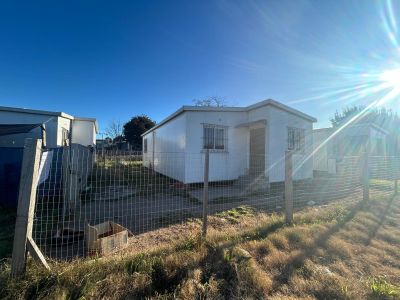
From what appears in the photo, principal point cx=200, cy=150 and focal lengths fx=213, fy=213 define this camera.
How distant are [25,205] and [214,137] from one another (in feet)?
29.2

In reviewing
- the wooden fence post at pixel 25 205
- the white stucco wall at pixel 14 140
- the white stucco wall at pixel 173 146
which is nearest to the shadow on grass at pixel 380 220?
the wooden fence post at pixel 25 205

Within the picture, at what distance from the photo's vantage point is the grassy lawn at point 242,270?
2357 millimetres

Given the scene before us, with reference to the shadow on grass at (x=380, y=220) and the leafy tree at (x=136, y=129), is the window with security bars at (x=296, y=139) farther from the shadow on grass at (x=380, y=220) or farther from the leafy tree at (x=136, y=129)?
the leafy tree at (x=136, y=129)

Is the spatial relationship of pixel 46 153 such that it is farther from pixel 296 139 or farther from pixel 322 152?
pixel 322 152

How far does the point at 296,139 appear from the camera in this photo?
12109 millimetres

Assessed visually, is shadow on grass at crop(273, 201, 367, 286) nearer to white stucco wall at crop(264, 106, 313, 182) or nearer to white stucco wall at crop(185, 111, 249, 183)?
white stucco wall at crop(264, 106, 313, 182)

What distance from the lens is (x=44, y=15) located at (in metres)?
7.09

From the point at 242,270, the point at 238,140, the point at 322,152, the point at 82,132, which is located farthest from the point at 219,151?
the point at 82,132

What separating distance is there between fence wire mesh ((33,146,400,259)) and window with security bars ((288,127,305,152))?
75cm

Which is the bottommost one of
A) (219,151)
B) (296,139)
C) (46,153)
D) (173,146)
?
(46,153)

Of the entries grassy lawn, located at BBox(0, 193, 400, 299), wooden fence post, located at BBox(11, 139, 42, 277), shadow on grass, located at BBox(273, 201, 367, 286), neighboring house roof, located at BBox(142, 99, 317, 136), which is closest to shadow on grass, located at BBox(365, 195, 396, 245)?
grassy lawn, located at BBox(0, 193, 400, 299)

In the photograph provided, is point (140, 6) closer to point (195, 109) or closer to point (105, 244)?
point (195, 109)

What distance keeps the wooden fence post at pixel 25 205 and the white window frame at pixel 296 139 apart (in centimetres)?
1127

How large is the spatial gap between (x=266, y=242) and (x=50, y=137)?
12.5 m
